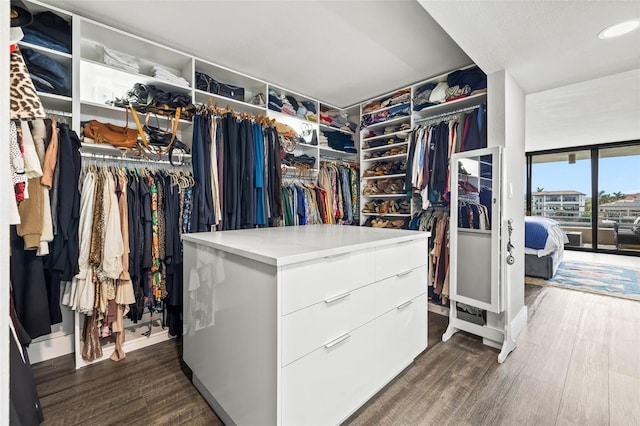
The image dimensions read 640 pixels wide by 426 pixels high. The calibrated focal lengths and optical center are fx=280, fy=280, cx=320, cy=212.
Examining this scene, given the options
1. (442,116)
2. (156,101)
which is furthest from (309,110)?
(156,101)

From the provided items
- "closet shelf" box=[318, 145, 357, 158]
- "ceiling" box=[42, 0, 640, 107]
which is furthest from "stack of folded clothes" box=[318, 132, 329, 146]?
"ceiling" box=[42, 0, 640, 107]

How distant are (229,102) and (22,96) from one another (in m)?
1.91

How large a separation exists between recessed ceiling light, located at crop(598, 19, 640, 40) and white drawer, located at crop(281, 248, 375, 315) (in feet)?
6.28

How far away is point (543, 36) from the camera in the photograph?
1.72 m

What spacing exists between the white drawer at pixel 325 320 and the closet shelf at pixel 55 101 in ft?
6.97

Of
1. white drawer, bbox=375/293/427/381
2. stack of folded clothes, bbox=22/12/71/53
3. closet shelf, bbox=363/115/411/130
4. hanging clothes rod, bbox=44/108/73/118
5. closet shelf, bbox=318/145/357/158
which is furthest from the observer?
closet shelf, bbox=318/145/357/158

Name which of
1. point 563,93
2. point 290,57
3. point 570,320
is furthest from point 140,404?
point 563,93

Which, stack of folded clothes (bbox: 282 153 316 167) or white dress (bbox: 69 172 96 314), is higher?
stack of folded clothes (bbox: 282 153 316 167)

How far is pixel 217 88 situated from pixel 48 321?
2134 millimetres

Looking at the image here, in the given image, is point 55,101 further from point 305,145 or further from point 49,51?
point 305,145

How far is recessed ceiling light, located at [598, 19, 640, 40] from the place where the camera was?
1.58m

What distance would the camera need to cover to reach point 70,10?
75.2 inches

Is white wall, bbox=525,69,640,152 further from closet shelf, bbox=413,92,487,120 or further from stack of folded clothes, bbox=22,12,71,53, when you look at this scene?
stack of folded clothes, bbox=22,12,71,53

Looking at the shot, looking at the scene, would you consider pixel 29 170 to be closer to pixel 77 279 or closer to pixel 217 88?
pixel 77 279
